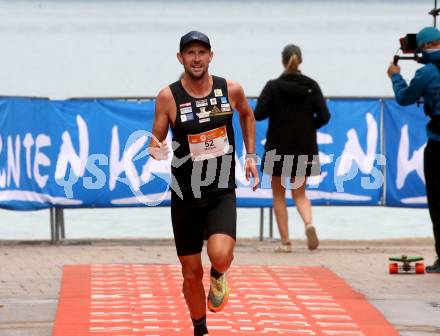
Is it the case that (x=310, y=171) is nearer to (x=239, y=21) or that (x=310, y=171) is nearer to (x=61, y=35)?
(x=61, y=35)

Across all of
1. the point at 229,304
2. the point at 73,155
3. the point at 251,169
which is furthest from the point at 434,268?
the point at 251,169

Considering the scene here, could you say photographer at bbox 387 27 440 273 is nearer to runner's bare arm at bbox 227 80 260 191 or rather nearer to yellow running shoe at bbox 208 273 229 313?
runner's bare arm at bbox 227 80 260 191

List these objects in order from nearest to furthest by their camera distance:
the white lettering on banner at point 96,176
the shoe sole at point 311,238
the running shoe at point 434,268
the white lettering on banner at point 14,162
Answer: the running shoe at point 434,268
the shoe sole at point 311,238
the white lettering on banner at point 14,162
the white lettering on banner at point 96,176

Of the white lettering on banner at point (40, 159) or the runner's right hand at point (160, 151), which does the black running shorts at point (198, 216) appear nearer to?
the runner's right hand at point (160, 151)

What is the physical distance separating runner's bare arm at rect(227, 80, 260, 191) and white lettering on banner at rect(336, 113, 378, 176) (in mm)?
6464

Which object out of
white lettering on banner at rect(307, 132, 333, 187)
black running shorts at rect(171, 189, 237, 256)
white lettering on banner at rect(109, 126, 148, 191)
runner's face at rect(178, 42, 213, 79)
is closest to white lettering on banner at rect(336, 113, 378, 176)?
white lettering on banner at rect(307, 132, 333, 187)

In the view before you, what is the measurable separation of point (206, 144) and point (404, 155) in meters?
7.23

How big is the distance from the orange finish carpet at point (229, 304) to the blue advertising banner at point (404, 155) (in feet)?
9.11

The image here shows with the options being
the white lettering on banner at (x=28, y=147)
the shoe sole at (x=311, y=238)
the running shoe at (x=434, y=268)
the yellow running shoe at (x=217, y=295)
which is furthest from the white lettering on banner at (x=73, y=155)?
the yellow running shoe at (x=217, y=295)

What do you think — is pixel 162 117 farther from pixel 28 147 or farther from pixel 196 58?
pixel 28 147

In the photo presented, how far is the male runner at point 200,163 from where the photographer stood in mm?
8039

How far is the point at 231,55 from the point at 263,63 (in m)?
4.05

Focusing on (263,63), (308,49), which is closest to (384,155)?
(263,63)

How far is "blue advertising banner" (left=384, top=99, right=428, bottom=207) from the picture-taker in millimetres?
14930
